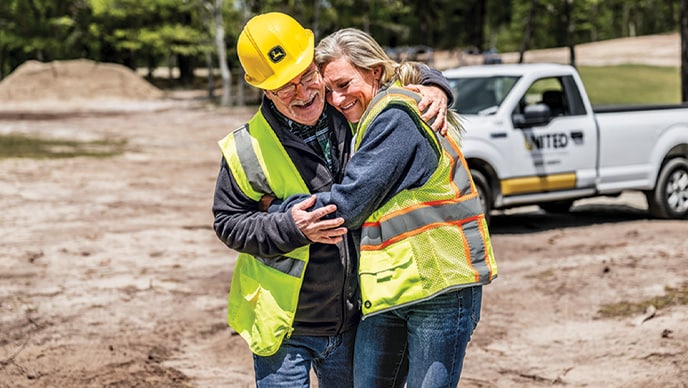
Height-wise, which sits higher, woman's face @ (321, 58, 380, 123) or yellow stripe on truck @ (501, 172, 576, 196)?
woman's face @ (321, 58, 380, 123)

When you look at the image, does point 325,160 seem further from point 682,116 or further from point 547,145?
point 682,116

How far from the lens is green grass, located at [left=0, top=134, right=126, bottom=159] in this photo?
19.4 metres

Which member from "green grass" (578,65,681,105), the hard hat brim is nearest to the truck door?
the hard hat brim

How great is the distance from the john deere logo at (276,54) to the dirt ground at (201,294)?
10.7 feet

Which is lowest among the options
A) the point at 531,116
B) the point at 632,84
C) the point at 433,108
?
the point at 632,84

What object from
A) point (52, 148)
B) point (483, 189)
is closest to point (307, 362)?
point (483, 189)

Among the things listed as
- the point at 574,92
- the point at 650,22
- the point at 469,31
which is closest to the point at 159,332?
the point at 574,92

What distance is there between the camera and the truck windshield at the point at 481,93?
10281 mm

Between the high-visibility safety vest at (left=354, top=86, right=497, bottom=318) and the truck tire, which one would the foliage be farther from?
the high-visibility safety vest at (left=354, top=86, right=497, bottom=318)

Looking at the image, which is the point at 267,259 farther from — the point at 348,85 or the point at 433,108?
the point at 433,108

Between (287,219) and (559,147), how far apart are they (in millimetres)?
8052

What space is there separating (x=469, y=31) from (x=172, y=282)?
72491 mm

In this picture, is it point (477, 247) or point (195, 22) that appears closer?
point (477, 247)

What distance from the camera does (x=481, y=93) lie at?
10.5 meters
